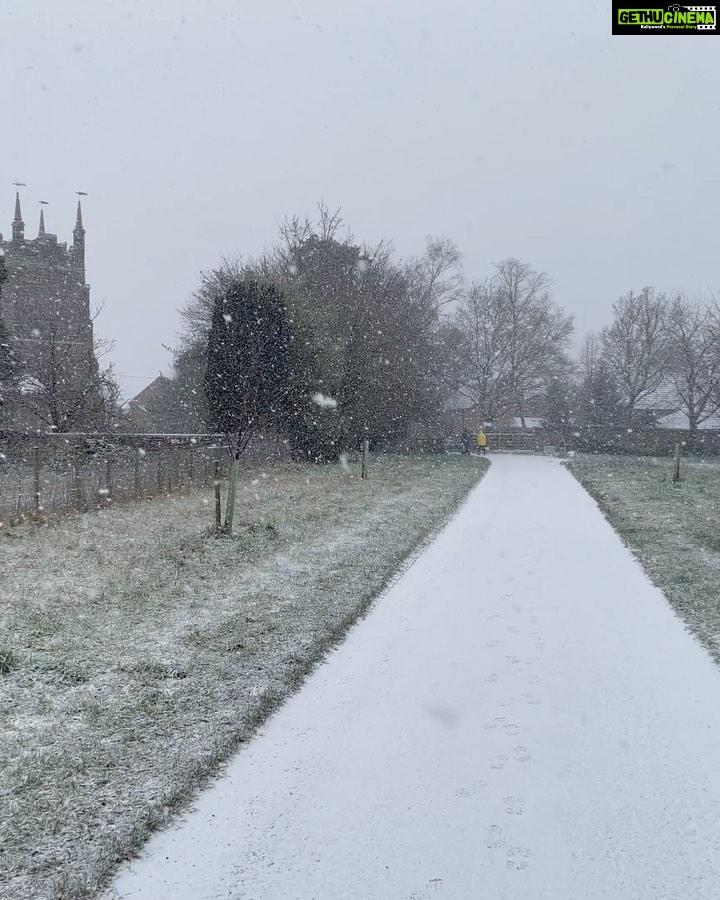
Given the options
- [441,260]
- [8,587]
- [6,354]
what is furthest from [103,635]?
[441,260]

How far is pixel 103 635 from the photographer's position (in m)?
5.71

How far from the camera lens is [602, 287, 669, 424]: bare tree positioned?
2014 inches

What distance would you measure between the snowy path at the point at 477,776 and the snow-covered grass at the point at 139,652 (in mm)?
251

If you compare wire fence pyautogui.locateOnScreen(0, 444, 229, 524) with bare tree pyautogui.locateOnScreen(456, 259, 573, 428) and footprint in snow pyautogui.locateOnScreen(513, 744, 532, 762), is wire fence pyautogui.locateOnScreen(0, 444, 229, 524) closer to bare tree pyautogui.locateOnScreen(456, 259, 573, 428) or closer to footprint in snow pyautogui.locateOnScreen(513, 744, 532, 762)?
footprint in snow pyautogui.locateOnScreen(513, 744, 532, 762)

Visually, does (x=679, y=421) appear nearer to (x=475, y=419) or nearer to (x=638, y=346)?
(x=638, y=346)

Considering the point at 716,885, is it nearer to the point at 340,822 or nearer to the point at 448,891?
the point at 448,891

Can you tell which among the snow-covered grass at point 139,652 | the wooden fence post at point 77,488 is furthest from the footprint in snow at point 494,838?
the wooden fence post at point 77,488

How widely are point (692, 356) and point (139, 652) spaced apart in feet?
161

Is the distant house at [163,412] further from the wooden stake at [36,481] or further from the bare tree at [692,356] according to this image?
the bare tree at [692,356]

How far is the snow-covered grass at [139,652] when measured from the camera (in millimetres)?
3139

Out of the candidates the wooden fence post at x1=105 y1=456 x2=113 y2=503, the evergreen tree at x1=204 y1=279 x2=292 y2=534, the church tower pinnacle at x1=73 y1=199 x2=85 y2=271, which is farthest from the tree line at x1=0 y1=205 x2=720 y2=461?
the church tower pinnacle at x1=73 y1=199 x2=85 y2=271

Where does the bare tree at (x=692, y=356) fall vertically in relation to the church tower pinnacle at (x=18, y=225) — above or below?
below

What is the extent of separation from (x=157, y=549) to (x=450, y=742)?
583 cm

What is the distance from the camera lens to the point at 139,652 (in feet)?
17.4
